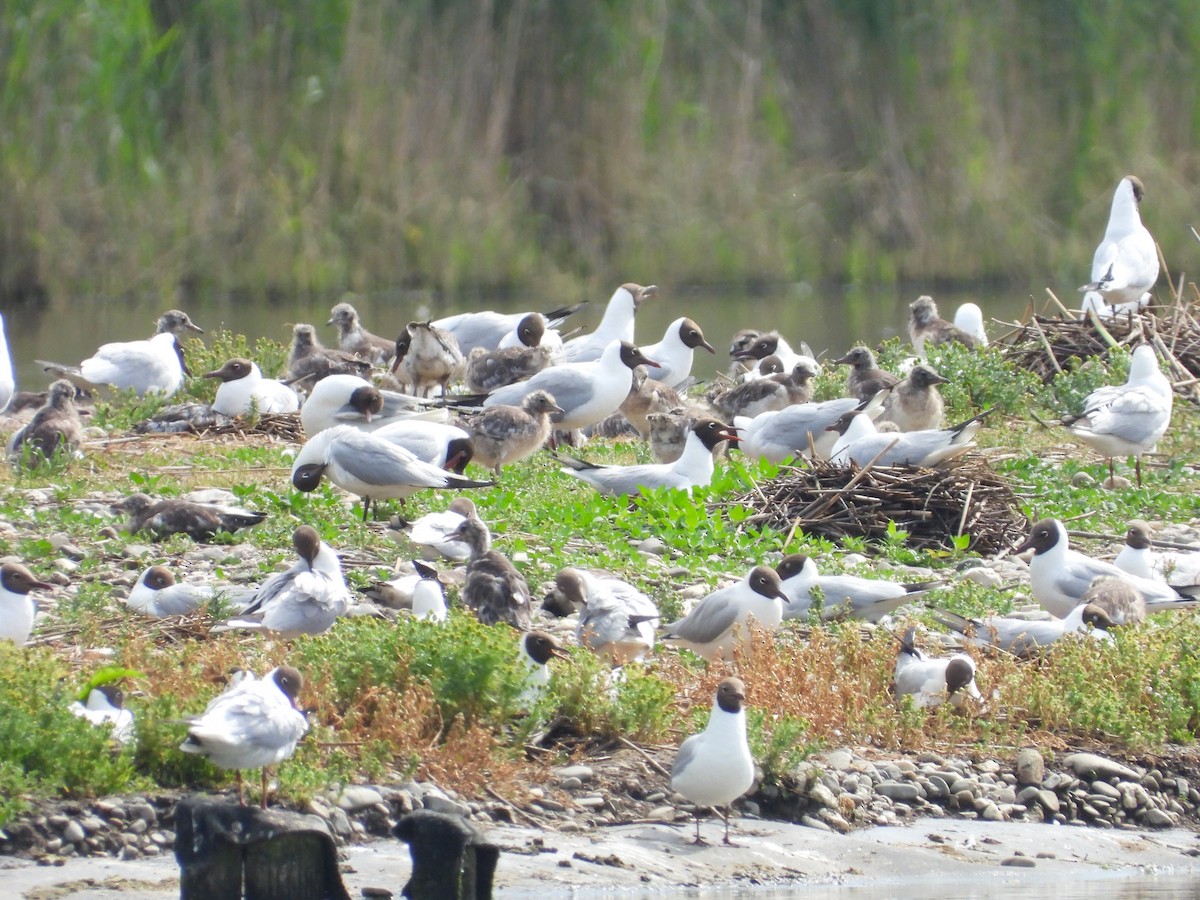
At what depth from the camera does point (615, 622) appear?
8.49 m

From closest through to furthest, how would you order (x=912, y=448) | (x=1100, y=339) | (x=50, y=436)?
(x=912, y=448)
(x=50, y=436)
(x=1100, y=339)

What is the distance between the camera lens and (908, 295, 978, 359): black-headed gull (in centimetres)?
1805

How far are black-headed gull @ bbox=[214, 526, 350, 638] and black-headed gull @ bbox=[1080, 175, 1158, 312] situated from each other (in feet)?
32.9

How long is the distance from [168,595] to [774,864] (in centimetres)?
334

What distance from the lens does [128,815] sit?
255 inches

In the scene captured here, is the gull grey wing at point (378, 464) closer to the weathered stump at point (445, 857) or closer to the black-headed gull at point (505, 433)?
the black-headed gull at point (505, 433)

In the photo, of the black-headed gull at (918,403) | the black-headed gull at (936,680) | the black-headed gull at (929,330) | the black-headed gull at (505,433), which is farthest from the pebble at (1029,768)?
the black-headed gull at (929,330)

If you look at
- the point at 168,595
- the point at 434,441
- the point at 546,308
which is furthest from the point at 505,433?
the point at 546,308

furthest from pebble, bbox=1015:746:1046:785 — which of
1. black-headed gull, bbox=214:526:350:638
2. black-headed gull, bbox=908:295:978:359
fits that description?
black-headed gull, bbox=908:295:978:359

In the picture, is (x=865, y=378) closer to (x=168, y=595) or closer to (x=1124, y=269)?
(x=1124, y=269)

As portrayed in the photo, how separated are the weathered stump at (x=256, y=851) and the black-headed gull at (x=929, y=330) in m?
12.3

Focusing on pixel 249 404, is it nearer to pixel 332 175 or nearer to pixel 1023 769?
pixel 1023 769

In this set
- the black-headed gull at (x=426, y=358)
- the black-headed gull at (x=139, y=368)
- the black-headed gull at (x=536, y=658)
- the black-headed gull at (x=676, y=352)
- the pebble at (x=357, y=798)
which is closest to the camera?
the pebble at (x=357, y=798)

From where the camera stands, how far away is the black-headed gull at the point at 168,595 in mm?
8766
